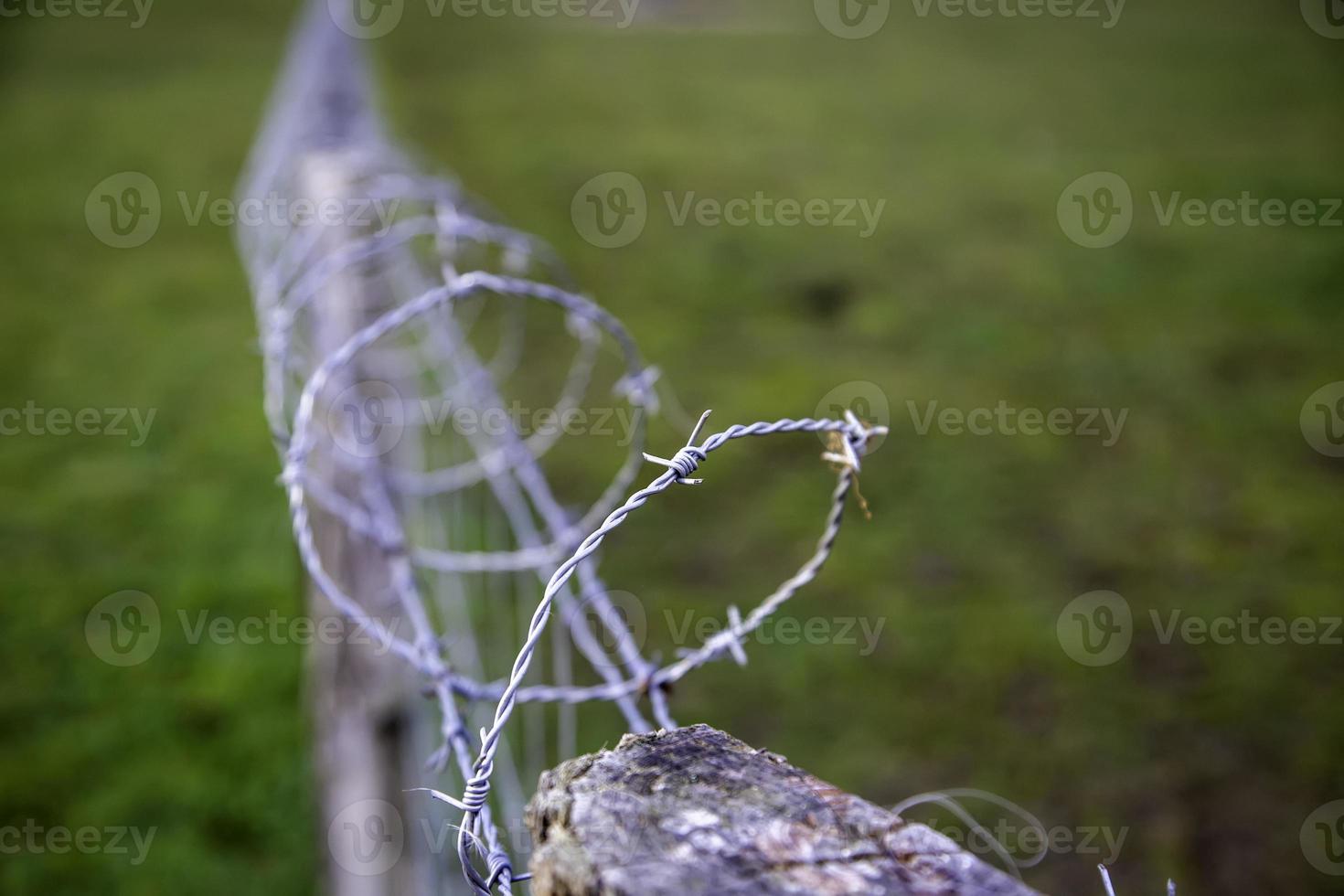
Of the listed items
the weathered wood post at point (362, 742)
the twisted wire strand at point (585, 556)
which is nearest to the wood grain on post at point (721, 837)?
the twisted wire strand at point (585, 556)

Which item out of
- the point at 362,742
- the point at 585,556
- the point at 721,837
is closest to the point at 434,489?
the point at 362,742

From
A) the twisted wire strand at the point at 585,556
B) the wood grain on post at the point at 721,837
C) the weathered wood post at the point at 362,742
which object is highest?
the twisted wire strand at the point at 585,556

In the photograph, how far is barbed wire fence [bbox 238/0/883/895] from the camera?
682mm

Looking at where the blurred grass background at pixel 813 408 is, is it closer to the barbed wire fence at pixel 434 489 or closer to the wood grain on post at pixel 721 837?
the barbed wire fence at pixel 434 489

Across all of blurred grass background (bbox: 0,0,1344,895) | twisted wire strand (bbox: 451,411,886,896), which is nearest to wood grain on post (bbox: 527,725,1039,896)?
twisted wire strand (bbox: 451,411,886,896)

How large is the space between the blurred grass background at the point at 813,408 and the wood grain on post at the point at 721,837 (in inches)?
60.0

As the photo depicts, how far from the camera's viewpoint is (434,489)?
1383mm

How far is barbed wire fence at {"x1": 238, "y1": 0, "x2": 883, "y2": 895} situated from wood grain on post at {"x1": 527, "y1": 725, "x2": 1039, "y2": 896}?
59mm

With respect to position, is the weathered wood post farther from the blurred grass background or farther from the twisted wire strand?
the twisted wire strand

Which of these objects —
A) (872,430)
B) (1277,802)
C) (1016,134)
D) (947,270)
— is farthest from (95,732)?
(1016,134)

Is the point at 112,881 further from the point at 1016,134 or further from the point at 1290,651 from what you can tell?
the point at 1016,134

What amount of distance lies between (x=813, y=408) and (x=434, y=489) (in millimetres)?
1898

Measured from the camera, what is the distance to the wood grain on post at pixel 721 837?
16.2 inches

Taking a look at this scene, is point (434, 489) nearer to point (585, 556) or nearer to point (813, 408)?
point (585, 556)
